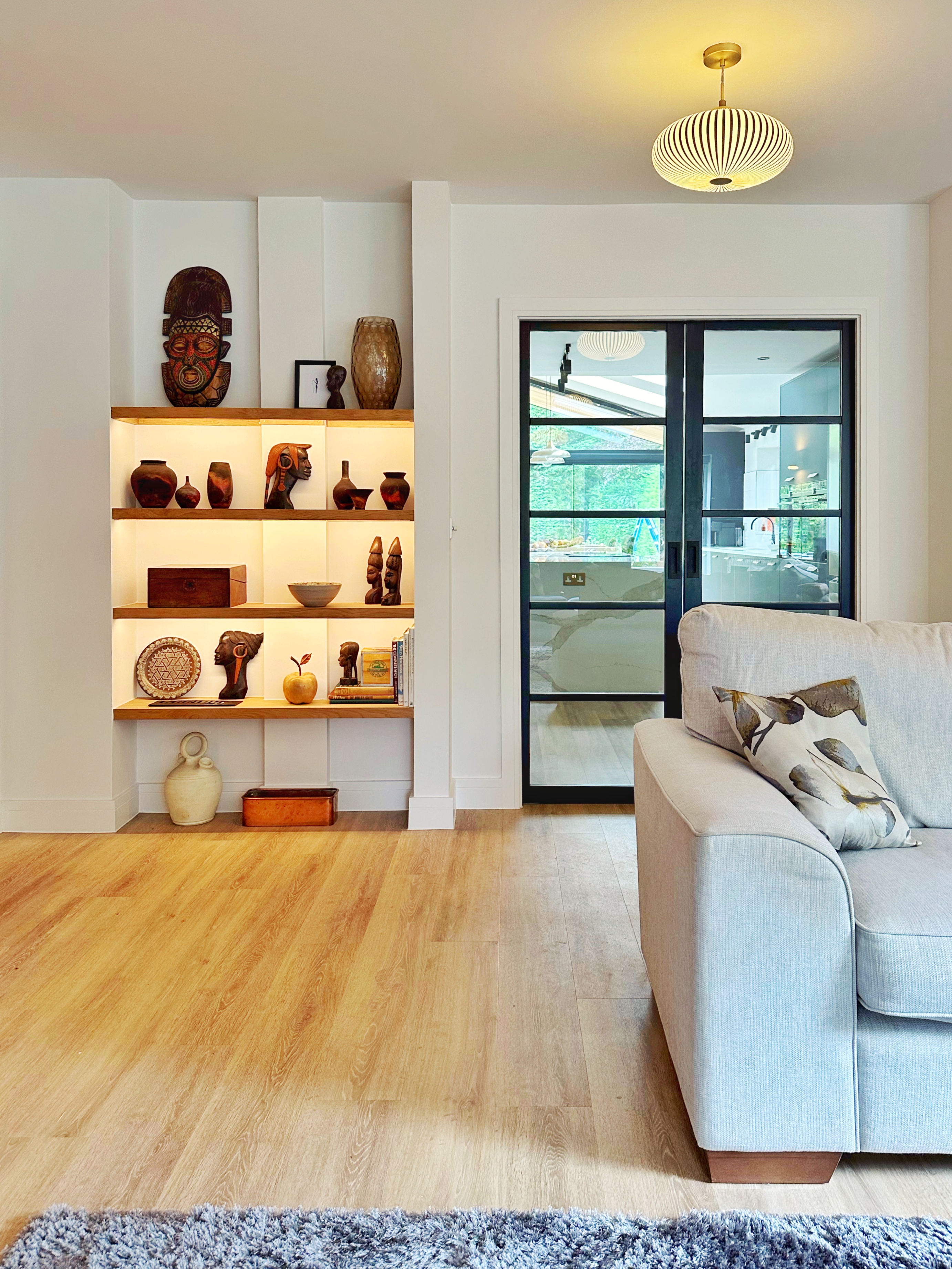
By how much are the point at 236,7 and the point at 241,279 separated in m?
1.72

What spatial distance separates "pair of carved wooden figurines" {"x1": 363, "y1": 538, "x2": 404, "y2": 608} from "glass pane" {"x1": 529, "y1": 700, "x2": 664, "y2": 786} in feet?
2.81

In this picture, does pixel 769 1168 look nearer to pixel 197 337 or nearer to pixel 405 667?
pixel 405 667

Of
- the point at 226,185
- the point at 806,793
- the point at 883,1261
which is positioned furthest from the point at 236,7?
the point at 883,1261

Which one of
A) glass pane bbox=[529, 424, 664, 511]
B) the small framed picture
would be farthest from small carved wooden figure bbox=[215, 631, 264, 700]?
glass pane bbox=[529, 424, 664, 511]

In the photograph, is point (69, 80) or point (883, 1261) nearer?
point (883, 1261)

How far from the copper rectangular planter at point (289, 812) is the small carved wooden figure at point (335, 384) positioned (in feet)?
5.55

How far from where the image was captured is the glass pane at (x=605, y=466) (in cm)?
455

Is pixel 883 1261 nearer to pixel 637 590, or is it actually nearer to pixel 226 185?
pixel 637 590

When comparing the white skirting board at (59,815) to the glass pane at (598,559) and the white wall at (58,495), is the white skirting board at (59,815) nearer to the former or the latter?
the white wall at (58,495)

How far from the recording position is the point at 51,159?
395 cm

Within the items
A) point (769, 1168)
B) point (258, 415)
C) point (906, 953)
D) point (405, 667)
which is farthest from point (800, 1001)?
point (258, 415)

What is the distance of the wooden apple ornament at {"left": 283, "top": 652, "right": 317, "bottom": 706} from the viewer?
4.31 metres

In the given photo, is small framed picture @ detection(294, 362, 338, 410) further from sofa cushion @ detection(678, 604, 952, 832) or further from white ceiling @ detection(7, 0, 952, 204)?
sofa cushion @ detection(678, 604, 952, 832)

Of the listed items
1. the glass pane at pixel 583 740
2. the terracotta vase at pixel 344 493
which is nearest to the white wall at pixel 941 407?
the glass pane at pixel 583 740
